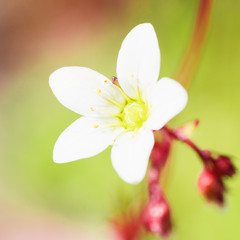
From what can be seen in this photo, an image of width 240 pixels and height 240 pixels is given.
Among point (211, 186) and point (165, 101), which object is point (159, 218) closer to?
point (211, 186)

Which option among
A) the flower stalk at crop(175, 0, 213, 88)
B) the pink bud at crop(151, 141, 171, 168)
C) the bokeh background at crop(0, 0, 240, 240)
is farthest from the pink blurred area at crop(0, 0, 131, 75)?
the pink bud at crop(151, 141, 171, 168)

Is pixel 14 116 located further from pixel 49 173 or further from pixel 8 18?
pixel 8 18

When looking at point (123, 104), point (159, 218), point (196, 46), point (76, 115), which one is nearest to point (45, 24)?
point (76, 115)

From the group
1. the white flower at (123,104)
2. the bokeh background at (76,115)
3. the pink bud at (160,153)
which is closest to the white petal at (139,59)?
the white flower at (123,104)

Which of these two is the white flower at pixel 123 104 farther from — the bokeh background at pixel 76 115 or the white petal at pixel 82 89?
the bokeh background at pixel 76 115

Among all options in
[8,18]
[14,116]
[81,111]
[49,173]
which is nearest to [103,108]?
[81,111]

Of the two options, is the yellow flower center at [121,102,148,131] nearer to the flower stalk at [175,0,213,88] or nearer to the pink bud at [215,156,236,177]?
the pink bud at [215,156,236,177]
